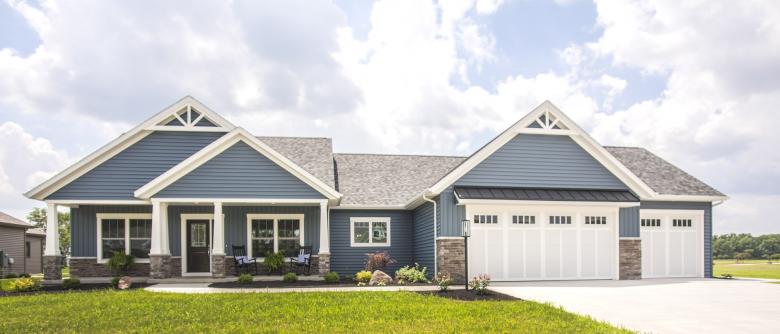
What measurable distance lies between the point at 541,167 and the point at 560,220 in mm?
1703

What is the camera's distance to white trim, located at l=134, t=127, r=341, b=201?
1780 cm

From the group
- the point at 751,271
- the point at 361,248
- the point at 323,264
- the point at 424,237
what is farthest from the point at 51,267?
the point at 751,271

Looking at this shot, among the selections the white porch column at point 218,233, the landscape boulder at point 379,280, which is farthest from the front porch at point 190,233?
the landscape boulder at point 379,280

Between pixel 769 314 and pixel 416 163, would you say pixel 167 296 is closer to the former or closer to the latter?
pixel 769 314

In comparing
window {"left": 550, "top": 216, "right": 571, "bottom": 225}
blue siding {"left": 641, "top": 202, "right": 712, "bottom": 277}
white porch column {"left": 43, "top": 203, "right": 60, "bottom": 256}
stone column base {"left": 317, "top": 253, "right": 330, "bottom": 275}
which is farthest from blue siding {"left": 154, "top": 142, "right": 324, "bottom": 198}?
blue siding {"left": 641, "top": 202, "right": 712, "bottom": 277}

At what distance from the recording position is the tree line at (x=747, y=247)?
155ft

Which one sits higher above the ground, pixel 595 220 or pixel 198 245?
pixel 595 220

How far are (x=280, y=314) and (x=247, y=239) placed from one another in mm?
10013

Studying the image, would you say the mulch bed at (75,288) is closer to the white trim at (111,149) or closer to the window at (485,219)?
the white trim at (111,149)

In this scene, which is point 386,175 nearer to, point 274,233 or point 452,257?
point 274,233

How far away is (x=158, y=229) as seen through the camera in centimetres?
1791

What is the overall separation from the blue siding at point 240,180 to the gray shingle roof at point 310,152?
10.1ft

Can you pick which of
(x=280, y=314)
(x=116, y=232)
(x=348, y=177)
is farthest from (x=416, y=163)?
(x=280, y=314)

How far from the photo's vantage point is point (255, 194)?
720 inches
